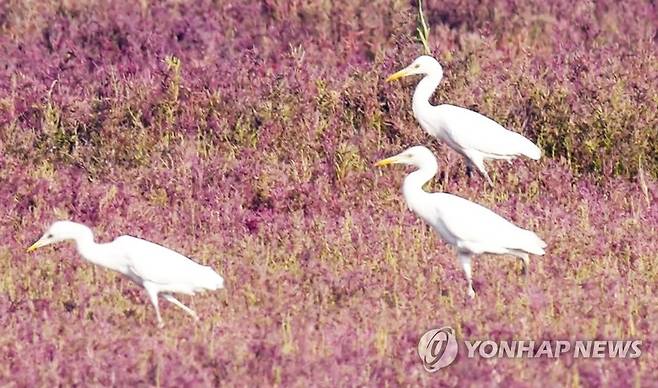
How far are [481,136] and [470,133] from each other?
0.23 ft

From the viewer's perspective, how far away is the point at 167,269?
7707 millimetres

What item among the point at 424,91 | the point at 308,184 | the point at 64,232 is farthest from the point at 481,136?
the point at 64,232

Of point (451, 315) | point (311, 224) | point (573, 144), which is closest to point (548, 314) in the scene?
point (451, 315)

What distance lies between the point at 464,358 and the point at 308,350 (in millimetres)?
639

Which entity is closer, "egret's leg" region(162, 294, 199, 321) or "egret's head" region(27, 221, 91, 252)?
"egret's leg" region(162, 294, 199, 321)

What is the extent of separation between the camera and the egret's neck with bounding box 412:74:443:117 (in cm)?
1121

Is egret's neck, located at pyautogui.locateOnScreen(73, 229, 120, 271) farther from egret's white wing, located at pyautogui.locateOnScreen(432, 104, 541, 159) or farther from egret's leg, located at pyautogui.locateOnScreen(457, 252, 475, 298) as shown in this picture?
egret's white wing, located at pyautogui.locateOnScreen(432, 104, 541, 159)

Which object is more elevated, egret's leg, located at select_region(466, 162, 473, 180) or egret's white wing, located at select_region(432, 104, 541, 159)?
egret's white wing, located at select_region(432, 104, 541, 159)

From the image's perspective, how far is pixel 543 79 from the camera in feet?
39.2

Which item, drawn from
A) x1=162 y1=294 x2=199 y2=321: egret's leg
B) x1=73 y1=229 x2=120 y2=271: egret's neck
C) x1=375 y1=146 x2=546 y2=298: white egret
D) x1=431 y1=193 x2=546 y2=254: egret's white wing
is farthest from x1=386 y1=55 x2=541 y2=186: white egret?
x1=73 y1=229 x2=120 y2=271: egret's neck

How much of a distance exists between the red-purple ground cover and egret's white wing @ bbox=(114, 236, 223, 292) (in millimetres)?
225

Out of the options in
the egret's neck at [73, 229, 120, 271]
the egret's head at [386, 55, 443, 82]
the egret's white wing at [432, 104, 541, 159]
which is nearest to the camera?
the egret's neck at [73, 229, 120, 271]

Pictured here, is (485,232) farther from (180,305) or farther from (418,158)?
(180,305)

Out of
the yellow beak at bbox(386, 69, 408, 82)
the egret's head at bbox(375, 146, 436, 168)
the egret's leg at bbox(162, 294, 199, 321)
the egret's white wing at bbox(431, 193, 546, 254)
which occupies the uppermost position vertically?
the yellow beak at bbox(386, 69, 408, 82)
